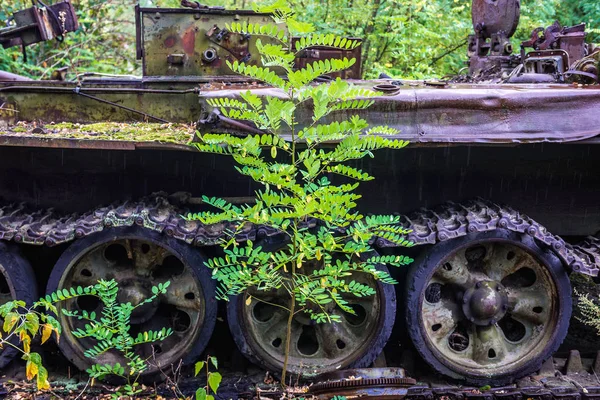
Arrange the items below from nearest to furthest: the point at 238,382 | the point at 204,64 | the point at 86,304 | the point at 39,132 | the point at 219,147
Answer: the point at 219,147
the point at 39,132
the point at 238,382
the point at 86,304
the point at 204,64

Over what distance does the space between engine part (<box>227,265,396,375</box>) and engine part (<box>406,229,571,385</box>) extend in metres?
0.25

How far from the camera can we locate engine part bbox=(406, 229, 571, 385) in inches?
197

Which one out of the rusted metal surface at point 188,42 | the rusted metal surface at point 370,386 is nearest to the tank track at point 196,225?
the rusted metal surface at point 370,386

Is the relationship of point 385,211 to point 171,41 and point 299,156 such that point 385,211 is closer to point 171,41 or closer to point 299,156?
point 299,156

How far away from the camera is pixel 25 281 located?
4.98 meters

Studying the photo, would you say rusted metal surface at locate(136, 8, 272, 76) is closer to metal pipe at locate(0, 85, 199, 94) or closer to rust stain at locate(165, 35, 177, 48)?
rust stain at locate(165, 35, 177, 48)

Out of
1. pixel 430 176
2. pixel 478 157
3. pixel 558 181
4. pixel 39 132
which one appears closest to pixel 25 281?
pixel 39 132

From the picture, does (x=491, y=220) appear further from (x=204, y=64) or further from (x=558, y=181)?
(x=204, y=64)

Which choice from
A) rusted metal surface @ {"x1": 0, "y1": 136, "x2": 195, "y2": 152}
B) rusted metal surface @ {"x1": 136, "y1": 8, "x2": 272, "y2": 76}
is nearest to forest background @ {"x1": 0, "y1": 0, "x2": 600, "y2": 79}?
rusted metal surface @ {"x1": 136, "y1": 8, "x2": 272, "y2": 76}

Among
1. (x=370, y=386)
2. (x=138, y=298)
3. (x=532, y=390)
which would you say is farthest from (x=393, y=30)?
(x=370, y=386)

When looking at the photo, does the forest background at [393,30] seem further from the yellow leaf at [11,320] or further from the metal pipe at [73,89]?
the yellow leaf at [11,320]

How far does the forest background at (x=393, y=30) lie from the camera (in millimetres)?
10695

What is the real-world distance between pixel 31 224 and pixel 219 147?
1.69 meters

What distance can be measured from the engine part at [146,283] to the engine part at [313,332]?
0.90ft
